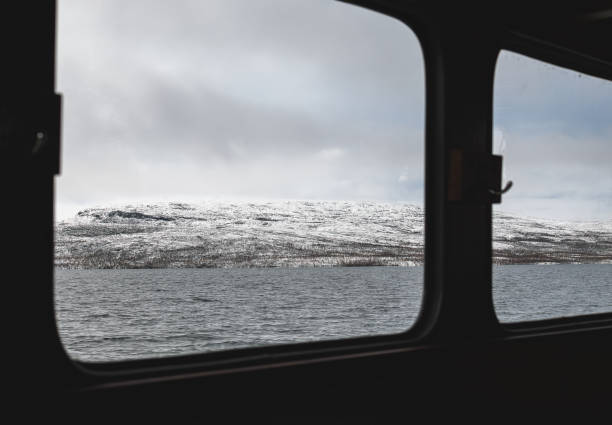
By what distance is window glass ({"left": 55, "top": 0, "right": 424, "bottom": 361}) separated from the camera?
60.2 meters

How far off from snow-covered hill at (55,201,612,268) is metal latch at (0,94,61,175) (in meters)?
59.2

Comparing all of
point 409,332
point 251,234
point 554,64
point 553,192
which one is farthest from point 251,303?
point 409,332

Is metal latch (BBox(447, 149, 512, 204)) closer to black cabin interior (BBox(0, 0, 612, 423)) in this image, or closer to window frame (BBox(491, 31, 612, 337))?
black cabin interior (BBox(0, 0, 612, 423))

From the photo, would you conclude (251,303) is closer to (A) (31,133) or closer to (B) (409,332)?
(B) (409,332)

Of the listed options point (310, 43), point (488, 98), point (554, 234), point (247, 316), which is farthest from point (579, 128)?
point (488, 98)

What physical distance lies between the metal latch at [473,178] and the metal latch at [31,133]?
4.21 ft

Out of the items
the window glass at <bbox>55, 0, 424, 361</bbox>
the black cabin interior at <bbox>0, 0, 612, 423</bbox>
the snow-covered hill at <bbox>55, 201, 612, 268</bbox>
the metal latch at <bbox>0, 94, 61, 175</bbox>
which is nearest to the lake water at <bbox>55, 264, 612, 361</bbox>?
the window glass at <bbox>55, 0, 424, 361</bbox>

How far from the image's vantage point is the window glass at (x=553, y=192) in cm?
6309

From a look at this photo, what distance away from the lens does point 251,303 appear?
5775cm

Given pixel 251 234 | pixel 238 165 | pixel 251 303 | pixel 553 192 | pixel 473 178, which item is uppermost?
pixel 238 165

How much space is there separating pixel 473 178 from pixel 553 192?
70978mm

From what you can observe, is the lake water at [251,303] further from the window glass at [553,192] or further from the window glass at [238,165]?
the window glass at [553,192]

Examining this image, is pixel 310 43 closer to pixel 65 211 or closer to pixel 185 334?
pixel 65 211

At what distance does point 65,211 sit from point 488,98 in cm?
6379
